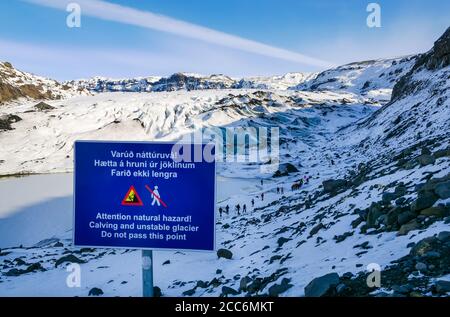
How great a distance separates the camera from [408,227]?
9758 mm

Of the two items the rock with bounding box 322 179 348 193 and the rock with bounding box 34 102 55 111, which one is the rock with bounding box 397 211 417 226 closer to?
the rock with bounding box 322 179 348 193

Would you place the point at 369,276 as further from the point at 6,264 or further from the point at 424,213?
the point at 6,264

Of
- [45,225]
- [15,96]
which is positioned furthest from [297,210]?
[15,96]

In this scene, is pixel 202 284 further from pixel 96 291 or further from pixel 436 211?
pixel 436 211

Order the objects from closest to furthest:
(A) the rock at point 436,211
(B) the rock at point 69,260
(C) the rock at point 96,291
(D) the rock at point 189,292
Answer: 1. (A) the rock at point 436,211
2. (D) the rock at point 189,292
3. (C) the rock at point 96,291
4. (B) the rock at point 69,260

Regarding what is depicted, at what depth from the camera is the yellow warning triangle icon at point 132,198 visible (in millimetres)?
5148

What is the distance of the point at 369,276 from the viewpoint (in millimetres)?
7391

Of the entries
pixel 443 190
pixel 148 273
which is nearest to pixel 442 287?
pixel 148 273

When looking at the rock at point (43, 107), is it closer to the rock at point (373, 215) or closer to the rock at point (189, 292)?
the rock at point (189, 292)

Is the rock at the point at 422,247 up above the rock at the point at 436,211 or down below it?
below

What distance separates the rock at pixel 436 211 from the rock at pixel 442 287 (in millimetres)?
3981

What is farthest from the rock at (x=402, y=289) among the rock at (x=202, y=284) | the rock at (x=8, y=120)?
the rock at (x=8, y=120)

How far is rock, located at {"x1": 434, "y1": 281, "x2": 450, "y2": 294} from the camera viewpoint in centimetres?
599

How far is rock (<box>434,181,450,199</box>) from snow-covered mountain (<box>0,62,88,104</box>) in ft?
495
